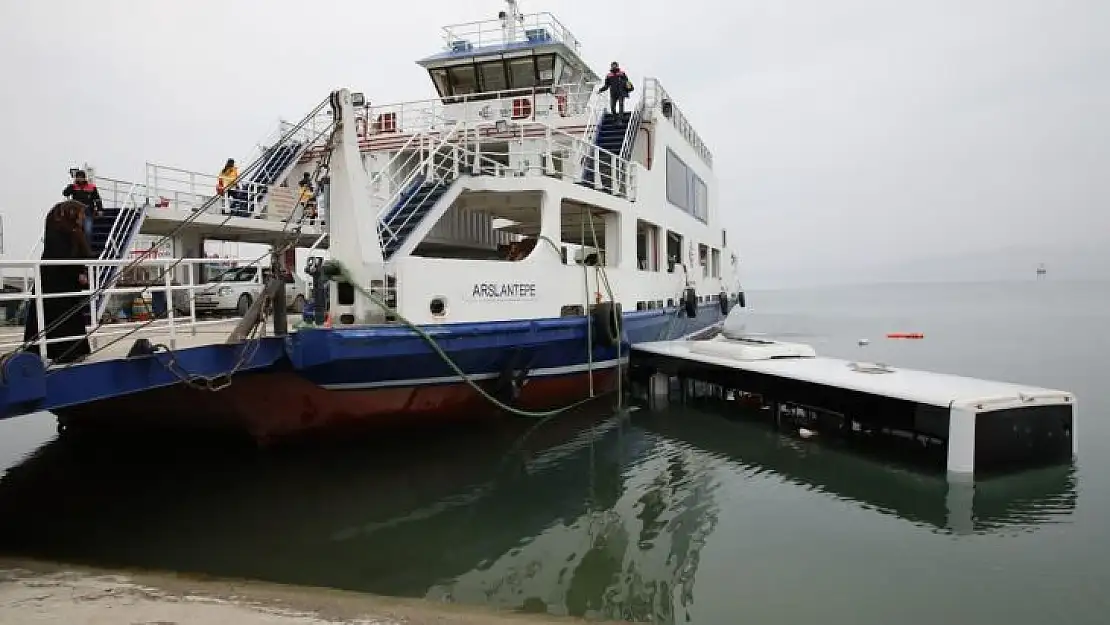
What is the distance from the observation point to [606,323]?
1128cm

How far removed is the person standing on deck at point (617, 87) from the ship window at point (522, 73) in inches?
98.7

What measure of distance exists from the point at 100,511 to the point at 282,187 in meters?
12.4

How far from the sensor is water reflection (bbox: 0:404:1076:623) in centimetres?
586

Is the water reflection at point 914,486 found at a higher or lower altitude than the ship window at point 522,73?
lower

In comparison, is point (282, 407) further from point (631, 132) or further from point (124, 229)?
point (631, 132)

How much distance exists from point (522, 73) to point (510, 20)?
1645mm

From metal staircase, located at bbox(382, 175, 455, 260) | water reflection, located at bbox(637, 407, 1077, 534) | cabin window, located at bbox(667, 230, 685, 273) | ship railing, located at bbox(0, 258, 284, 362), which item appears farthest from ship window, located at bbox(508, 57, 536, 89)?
water reflection, located at bbox(637, 407, 1077, 534)

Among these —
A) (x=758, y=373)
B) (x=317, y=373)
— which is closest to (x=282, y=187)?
(x=317, y=373)

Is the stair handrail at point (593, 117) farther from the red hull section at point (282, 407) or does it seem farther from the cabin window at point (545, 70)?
the red hull section at point (282, 407)

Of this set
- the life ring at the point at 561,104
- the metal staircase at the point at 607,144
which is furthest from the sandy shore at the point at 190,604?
the life ring at the point at 561,104

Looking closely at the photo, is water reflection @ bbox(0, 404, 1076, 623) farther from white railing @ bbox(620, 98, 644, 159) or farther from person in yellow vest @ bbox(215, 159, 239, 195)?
person in yellow vest @ bbox(215, 159, 239, 195)

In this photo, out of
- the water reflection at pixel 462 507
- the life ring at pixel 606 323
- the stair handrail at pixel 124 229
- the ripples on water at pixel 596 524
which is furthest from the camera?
the stair handrail at pixel 124 229

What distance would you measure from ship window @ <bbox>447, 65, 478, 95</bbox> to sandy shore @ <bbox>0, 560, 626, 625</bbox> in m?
14.1

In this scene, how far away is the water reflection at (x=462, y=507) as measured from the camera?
586 centimetres
